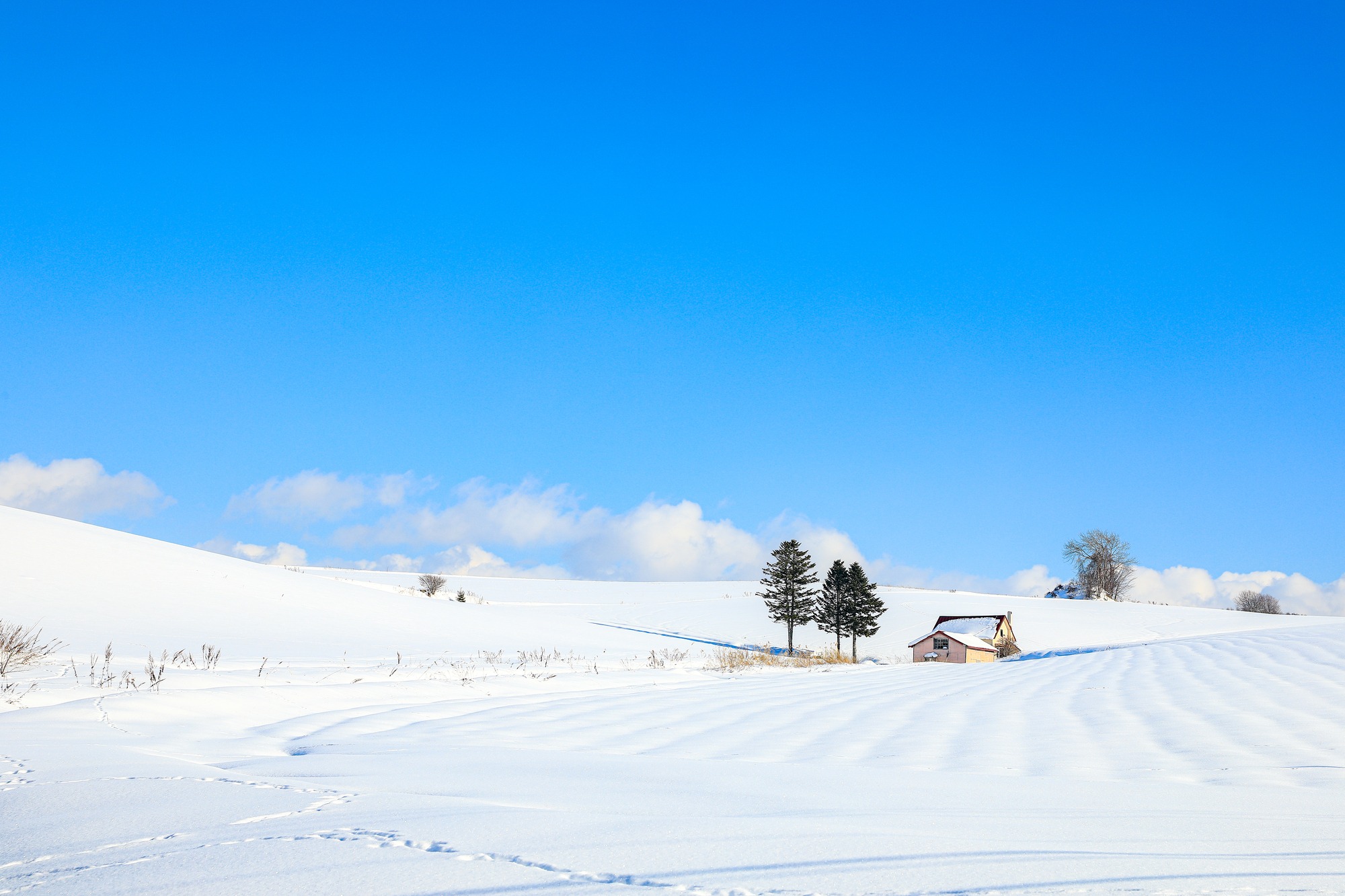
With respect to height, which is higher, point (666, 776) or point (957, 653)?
point (666, 776)

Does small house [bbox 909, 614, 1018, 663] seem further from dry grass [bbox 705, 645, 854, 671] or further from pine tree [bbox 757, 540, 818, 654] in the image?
dry grass [bbox 705, 645, 854, 671]

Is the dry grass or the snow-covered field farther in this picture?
the dry grass

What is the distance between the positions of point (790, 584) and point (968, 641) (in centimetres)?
989

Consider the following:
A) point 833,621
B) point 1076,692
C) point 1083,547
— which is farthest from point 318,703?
point 1083,547

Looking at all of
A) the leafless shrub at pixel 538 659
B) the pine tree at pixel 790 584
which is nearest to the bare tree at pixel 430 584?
the pine tree at pixel 790 584

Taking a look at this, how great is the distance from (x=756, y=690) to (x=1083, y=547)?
60.2 m

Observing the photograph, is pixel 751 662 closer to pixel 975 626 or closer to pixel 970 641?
pixel 970 641

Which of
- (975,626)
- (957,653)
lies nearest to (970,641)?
(957,653)

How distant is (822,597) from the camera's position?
143ft

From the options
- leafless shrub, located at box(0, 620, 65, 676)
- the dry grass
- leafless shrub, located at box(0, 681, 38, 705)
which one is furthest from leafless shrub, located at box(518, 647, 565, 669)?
leafless shrub, located at box(0, 681, 38, 705)

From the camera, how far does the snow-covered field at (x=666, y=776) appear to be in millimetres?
2045

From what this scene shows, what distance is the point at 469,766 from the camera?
4027mm

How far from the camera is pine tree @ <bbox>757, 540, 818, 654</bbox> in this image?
41812 mm

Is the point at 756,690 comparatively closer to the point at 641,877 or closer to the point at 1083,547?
the point at 641,877
